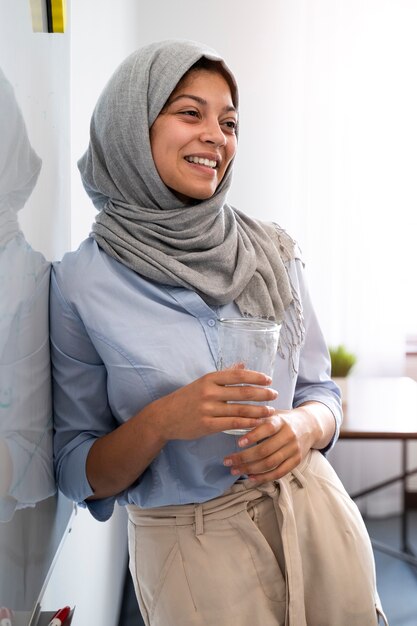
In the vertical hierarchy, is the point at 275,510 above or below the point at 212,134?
below

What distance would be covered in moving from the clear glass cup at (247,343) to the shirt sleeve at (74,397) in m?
0.23

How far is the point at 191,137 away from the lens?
109 centimetres

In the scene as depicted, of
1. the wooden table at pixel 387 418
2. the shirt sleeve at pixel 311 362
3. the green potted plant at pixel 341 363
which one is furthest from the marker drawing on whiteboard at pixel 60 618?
the green potted plant at pixel 341 363

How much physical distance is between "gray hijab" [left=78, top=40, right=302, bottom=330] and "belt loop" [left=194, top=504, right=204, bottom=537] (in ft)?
1.04

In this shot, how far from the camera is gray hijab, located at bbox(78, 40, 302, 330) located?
1.09m

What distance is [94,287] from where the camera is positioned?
3.44 feet

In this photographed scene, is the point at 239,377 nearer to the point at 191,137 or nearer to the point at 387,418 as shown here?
the point at 191,137

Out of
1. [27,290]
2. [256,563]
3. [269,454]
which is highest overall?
[27,290]

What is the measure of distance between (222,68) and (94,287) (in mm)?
413

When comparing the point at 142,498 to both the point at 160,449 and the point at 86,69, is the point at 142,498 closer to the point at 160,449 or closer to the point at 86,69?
the point at 160,449

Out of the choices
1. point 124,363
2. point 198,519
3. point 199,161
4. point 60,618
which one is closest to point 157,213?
point 199,161

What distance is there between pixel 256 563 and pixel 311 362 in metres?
0.40

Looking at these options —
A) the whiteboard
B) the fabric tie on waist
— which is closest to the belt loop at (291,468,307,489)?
the fabric tie on waist

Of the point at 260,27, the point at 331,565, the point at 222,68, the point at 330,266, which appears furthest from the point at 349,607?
the point at 260,27
